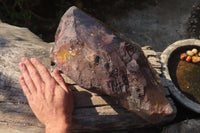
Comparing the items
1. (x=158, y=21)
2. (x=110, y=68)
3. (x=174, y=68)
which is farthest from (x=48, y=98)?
(x=158, y=21)

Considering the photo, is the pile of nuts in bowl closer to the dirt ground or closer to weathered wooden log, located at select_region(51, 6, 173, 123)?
the dirt ground

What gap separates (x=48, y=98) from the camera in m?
1.69

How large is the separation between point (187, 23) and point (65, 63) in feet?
11.7

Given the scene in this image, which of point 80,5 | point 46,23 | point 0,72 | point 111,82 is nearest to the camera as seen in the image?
point 111,82

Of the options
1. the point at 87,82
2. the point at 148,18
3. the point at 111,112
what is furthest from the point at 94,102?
the point at 148,18

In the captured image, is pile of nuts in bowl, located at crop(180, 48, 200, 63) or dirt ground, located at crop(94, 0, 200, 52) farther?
dirt ground, located at crop(94, 0, 200, 52)

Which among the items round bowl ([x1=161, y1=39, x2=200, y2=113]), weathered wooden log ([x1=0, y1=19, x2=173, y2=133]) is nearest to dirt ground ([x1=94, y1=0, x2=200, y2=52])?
round bowl ([x1=161, y1=39, x2=200, y2=113])

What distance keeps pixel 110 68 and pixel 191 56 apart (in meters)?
1.81

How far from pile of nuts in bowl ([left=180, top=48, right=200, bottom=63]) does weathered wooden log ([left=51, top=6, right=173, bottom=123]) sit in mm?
1423

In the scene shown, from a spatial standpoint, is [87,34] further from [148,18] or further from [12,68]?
[148,18]

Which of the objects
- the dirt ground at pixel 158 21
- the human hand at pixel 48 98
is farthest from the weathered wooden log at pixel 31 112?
the dirt ground at pixel 158 21

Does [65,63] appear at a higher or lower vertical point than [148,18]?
lower

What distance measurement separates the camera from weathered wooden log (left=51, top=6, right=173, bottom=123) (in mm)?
1646

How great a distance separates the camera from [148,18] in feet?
14.6
